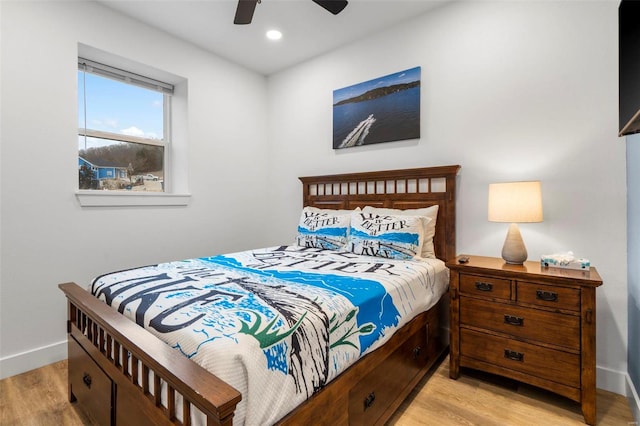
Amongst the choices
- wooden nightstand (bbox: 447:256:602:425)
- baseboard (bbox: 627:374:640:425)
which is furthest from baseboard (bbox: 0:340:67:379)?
baseboard (bbox: 627:374:640:425)

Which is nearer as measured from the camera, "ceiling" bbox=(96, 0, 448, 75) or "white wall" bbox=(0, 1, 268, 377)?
"white wall" bbox=(0, 1, 268, 377)

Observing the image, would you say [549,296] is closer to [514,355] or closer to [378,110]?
[514,355]

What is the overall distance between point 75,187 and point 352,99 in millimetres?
2552

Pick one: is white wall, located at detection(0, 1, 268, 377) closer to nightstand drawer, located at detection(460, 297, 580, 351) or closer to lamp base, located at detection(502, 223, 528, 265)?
nightstand drawer, located at detection(460, 297, 580, 351)

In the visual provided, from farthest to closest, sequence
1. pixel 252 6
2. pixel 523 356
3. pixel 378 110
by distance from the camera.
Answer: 1. pixel 378 110
2. pixel 252 6
3. pixel 523 356

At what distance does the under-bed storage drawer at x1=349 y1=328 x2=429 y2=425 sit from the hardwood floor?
0.52 feet

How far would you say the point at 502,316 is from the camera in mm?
1944

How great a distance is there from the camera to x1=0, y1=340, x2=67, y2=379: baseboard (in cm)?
216

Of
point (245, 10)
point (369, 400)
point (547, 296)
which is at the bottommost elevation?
point (369, 400)

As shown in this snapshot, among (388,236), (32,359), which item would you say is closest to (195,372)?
(388,236)

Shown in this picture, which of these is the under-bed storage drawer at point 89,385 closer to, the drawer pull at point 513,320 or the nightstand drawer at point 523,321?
the nightstand drawer at point 523,321

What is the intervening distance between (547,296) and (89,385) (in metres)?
2.51

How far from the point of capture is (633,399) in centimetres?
176

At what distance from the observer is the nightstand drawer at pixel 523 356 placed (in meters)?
1.74
